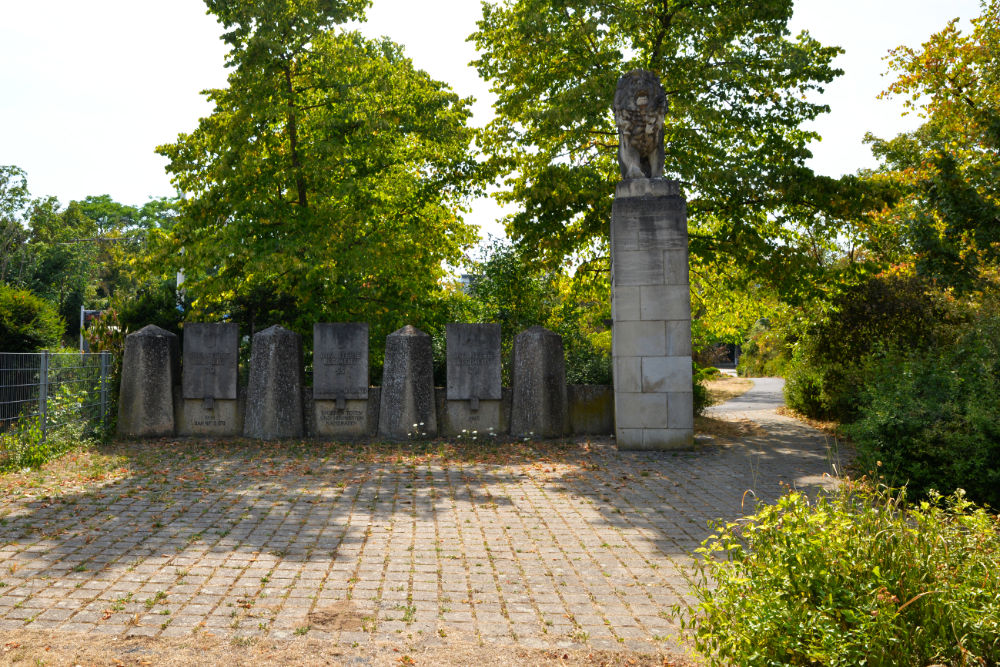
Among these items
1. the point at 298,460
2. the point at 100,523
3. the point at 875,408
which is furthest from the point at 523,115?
the point at 100,523

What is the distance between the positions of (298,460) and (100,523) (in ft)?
12.8

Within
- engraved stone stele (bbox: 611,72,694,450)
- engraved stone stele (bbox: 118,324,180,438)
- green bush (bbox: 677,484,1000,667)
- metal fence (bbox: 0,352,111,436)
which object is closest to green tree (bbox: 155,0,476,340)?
engraved stone stele (bbox: 118,324,180,438)

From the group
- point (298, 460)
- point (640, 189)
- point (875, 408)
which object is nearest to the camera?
point (875, 408)

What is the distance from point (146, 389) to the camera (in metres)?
12.6

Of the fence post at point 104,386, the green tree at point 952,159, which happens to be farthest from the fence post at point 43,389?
the green tree at point 952,159

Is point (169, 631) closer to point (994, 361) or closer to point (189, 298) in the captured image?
point (994, 361)

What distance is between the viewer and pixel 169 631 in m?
4.11

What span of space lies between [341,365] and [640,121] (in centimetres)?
625

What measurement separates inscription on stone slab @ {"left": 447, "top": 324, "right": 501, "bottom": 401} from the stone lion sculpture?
352cm

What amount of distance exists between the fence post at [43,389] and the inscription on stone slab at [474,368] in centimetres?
592

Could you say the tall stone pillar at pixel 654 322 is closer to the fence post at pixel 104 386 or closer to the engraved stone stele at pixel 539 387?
the engraved stone stele at pixel 539 387

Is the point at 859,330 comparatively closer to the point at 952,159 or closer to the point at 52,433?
the point at 952,159

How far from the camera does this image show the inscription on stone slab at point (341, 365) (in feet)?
41.8

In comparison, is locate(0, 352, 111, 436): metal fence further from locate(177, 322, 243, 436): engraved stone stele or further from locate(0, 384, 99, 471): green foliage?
locate(177, 322, 243, 436): engraved stone stele
